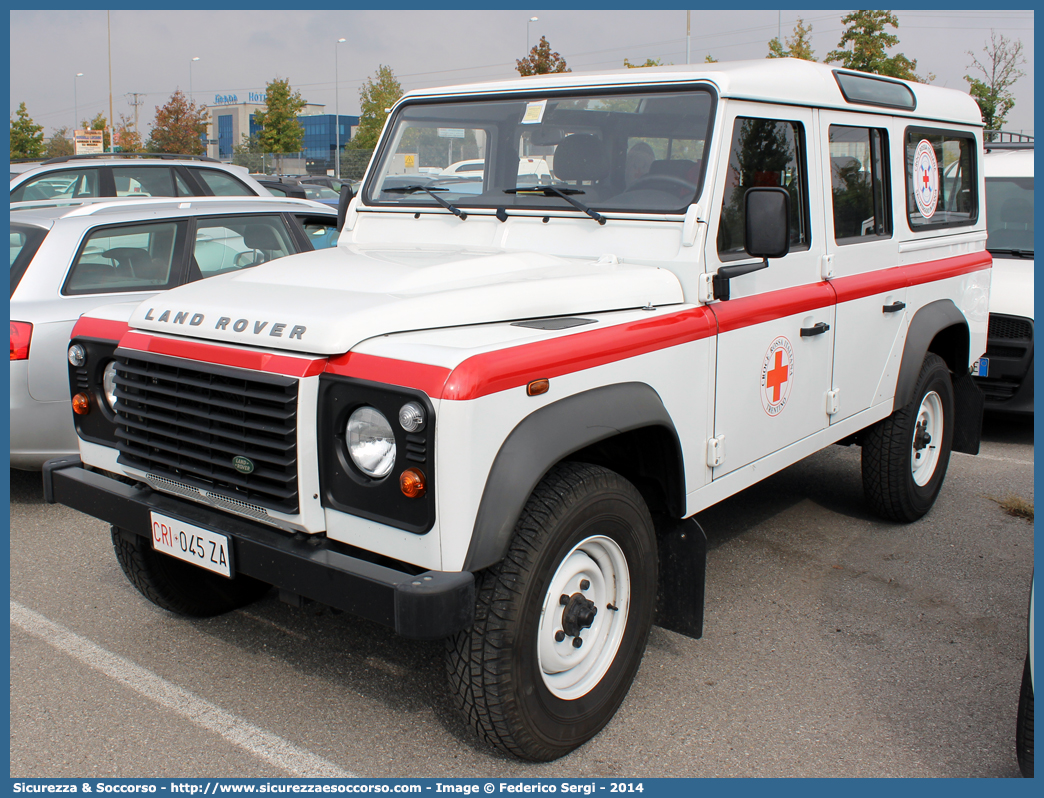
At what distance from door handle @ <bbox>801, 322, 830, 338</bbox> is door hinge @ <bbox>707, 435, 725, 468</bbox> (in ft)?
2.37

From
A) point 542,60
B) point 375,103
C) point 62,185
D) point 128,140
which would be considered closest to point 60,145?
point 128,140

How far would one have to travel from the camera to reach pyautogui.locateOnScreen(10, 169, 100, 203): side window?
9.13 meters

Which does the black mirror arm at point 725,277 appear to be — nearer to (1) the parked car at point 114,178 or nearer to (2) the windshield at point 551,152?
(2) the windshield at point 551,152

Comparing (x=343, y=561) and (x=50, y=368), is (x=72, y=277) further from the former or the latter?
(x=343, y=561)

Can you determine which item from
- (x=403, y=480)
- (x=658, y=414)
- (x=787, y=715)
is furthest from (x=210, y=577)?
(x=787, y=715)

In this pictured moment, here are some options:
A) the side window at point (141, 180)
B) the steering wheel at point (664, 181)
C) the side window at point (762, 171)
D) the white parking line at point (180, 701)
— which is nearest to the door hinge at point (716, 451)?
the side window at point (762, 171)

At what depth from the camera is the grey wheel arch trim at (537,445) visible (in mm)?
2482

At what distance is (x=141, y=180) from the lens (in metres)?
9.32

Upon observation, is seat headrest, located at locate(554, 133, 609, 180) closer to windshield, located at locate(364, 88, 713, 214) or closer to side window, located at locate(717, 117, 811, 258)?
windshield, located at locate(364, 88, 713, 214)

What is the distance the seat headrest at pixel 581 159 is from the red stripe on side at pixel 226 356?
1.59 metres

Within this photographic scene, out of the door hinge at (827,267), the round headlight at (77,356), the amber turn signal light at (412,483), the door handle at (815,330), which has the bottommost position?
the amber turn signal light at (412,483)

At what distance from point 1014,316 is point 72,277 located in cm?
654

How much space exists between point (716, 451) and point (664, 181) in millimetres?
1050

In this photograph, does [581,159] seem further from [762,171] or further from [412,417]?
[412,417]
